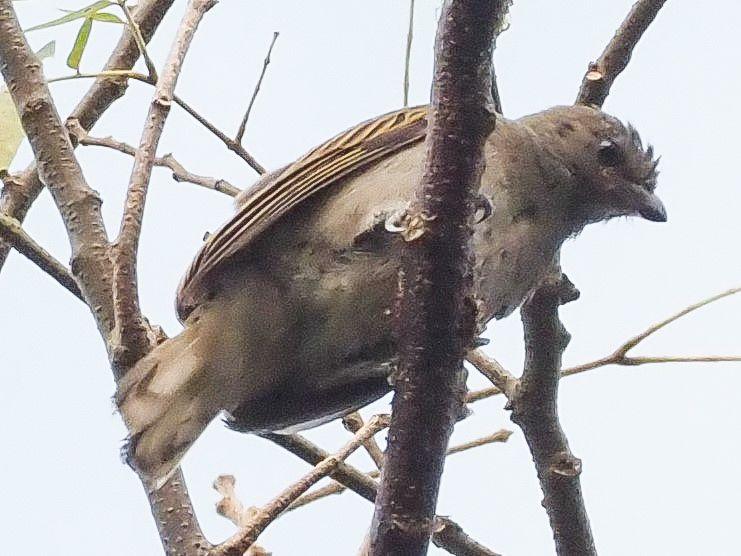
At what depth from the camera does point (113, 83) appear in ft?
7.84

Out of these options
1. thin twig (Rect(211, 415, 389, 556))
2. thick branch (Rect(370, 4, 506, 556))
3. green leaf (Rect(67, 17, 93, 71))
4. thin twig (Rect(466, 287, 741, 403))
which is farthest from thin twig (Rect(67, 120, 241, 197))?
thick branch (Rect(370, 4, 506, 556))

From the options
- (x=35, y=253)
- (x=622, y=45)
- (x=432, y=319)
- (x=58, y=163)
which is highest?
(x=622, y=45)

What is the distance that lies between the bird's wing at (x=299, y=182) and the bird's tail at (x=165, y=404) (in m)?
0.11

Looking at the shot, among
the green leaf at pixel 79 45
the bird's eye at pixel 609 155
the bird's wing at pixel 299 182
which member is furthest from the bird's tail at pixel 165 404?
the bird's eye at pixel 609 155

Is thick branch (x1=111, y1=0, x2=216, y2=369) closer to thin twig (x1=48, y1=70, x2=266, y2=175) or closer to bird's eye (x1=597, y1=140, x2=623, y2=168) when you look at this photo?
thin twig (x1=48, y1=70, x2=266, y2=175)

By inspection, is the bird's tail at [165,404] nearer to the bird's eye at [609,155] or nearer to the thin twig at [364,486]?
Result: the thin twig at [364,486]

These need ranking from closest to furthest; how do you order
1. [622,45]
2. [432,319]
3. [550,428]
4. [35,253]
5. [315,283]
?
[432,319], [550,428], [622,45], [35,253], [315,283]

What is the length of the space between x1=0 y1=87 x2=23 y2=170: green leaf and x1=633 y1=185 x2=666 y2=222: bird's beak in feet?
4.66

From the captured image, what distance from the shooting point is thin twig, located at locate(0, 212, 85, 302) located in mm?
1989

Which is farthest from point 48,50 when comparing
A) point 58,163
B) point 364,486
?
point 364,486

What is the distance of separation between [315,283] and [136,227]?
62 centimetres

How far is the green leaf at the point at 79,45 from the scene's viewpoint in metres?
2.23

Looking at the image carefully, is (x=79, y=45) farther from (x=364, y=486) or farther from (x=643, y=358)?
(x=643, y=358)

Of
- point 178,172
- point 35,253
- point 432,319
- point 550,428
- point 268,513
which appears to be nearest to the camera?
point 432,319
